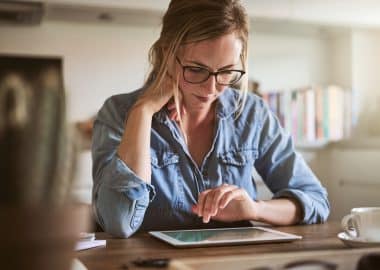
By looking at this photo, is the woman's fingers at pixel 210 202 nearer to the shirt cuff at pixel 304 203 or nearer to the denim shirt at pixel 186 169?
the denim shirt at pixel 186 169

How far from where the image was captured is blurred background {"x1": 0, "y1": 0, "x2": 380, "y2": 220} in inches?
124

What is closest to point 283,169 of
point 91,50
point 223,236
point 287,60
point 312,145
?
point 223,236

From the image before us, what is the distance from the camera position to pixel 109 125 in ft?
4.32

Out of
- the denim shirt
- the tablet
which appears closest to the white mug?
the tablet

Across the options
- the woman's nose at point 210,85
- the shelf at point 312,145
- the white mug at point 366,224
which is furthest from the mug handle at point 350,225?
the shelf at point 312,145

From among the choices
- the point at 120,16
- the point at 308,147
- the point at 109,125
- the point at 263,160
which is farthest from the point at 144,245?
the point at 308,147

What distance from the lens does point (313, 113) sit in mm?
3660

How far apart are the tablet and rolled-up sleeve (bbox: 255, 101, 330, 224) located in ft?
0.98

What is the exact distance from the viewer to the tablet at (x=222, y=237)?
946 millimetres

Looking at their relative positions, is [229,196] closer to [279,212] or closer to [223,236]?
[223,236]

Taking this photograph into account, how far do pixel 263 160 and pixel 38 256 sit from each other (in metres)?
1.11

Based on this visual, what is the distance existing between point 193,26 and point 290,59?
2595 mm

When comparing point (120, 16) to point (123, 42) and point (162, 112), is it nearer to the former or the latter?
point (123, 42)

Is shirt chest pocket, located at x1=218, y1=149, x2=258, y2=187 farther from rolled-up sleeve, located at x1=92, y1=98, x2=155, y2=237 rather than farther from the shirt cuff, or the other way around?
rolled-up sleeve, located at x1=92, y1=98, x2=155, y2=237
